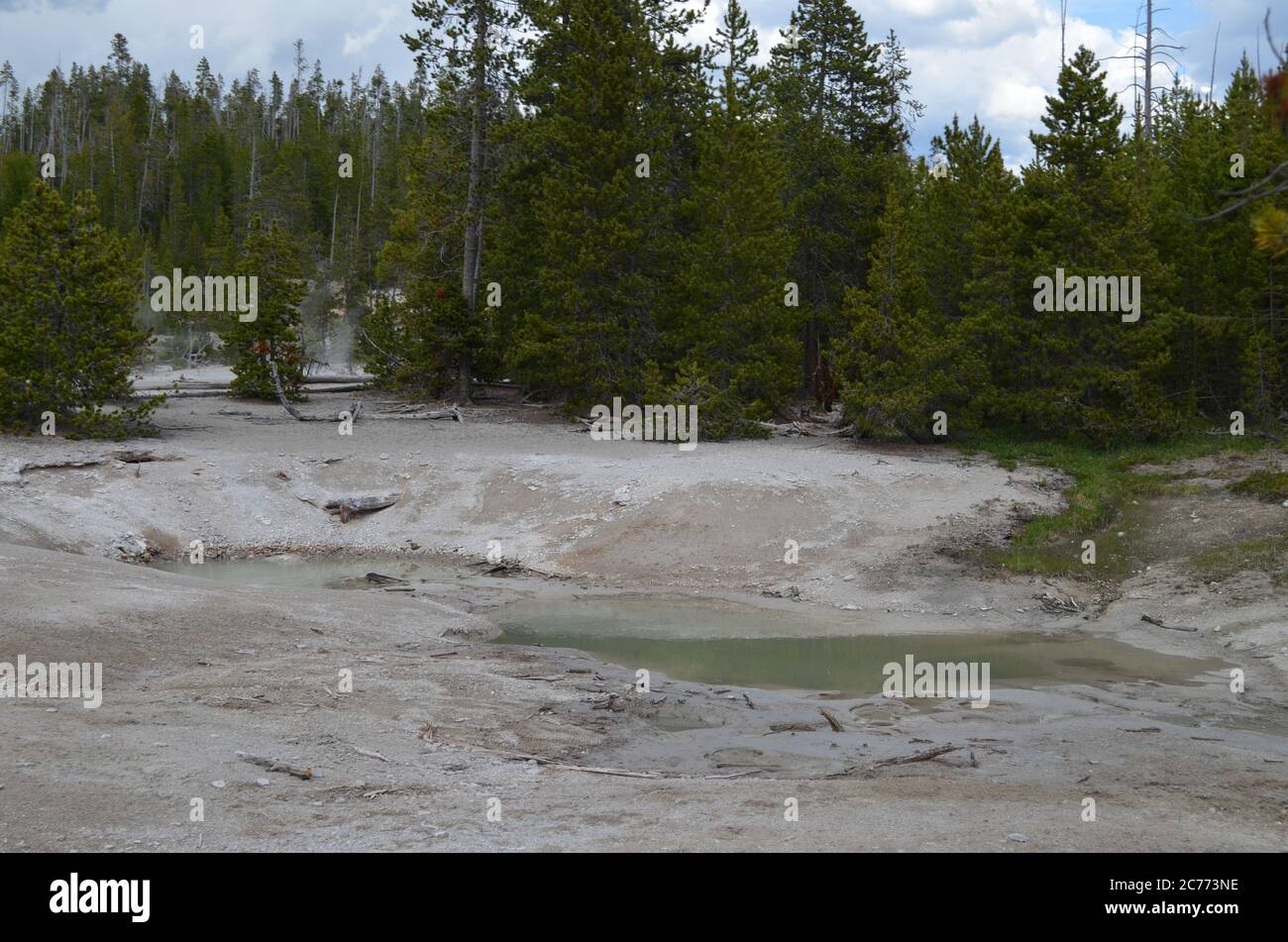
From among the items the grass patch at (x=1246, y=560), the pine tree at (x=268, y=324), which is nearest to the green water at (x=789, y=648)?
the grass patch at (x=1246, y=560)

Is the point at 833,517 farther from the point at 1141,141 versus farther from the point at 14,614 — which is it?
the point at 1141,141

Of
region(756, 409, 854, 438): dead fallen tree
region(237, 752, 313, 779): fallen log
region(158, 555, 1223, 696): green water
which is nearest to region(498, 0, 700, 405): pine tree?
region(756, 409, 854, 438): dead fallen tree

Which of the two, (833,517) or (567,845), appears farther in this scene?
(833,517)

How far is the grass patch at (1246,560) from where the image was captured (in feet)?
61.9

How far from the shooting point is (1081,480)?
27312 millimetres

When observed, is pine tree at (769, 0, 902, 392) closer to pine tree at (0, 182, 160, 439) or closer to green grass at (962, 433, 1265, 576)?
green grass at (962, 433, 1265, 576)

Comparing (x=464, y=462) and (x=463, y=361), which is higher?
(x=463, y=361)

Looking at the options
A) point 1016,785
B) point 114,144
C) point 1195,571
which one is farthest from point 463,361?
point 114,144

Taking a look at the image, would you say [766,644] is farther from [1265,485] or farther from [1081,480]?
[1081,480]

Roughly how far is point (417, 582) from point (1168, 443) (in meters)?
21.5

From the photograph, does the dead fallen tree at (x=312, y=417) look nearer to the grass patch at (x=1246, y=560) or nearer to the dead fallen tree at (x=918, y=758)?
the grass patch at (x=1246, y=560)

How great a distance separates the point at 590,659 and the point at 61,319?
18165mm

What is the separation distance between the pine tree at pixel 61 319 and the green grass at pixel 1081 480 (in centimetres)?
2090

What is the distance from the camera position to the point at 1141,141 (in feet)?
137
